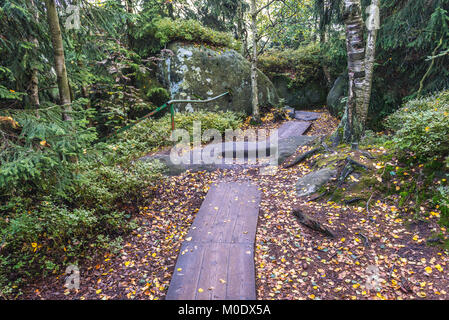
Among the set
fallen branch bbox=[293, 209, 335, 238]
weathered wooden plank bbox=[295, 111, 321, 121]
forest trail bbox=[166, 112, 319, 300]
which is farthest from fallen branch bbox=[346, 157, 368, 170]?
weathered wooden plank bbox=[295, 111, 321, 121]

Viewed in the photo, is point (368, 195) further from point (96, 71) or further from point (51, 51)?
point (96, 71)

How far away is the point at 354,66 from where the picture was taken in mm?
5258

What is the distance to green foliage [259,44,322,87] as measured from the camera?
500 inches

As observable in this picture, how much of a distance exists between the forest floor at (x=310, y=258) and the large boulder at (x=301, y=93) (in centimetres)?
954

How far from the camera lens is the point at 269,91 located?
11375 mm

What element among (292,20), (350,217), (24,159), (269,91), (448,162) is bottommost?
(350,217)

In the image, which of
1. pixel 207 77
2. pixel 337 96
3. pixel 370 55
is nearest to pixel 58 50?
pixel 370 55

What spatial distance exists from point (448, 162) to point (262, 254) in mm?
2807

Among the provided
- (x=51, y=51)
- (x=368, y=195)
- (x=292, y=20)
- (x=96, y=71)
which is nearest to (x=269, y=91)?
(x=292, y=20)

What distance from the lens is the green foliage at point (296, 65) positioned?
12.7m

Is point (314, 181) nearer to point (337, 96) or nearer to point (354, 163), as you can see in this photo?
point (354, 163)

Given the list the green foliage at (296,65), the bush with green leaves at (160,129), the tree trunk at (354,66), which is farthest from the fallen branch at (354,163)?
the green foliage at (296,65)

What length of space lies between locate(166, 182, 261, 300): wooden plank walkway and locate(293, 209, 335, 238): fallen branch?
2.26ft

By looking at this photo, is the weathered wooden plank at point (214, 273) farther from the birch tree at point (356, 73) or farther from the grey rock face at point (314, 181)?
the birch tree at point (356, 73)
